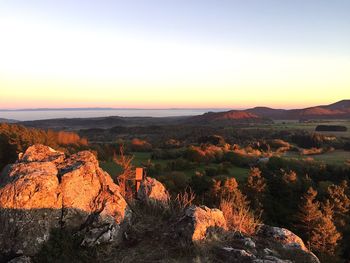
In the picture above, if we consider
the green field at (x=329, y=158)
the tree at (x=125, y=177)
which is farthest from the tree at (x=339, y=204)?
the tree at (x=125, y=177)

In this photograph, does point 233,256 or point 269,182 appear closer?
point 233,256

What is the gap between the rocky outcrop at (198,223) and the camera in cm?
646

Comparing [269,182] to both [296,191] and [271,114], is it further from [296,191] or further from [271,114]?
[271,114]

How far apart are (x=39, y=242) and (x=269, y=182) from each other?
18.6 metres

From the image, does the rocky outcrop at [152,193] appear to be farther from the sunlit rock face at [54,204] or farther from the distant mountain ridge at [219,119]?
the distant mountain ridge at [219,119]

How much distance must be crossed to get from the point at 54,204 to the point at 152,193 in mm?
2909

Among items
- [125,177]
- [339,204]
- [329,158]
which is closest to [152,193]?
[125,177]

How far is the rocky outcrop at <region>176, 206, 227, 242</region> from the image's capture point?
6.46 meters

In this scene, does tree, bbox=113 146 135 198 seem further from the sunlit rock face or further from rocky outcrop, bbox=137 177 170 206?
the sunlit rock face

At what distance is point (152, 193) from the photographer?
863 cm

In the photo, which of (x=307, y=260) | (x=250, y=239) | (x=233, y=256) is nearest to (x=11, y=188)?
(x=233, y=256)

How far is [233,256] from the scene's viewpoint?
6.09 metres

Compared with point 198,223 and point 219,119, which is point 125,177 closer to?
point 198,223

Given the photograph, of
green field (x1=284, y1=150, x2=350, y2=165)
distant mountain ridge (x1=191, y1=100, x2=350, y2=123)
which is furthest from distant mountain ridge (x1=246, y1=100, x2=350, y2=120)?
green field (x1=284, y1=150, x2=350, y2=165)
